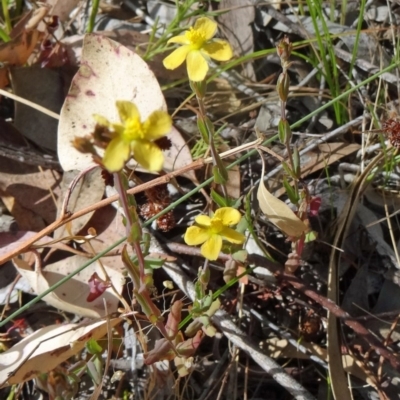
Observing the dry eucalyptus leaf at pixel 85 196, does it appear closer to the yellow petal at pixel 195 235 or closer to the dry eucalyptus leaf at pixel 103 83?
the dry eucalyptus leaf at pixel 103 83

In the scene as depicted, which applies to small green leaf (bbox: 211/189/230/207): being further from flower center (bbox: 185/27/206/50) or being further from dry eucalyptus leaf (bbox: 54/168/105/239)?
dry eucalyptus leaf (bbox: 54/168/105/239)

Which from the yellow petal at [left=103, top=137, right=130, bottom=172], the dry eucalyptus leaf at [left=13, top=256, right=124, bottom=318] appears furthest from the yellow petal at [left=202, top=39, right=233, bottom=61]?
the dry eucalyptus leaf at [left=13, top=256, right=124, bottom=318]

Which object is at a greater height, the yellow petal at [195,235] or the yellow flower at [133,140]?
the yellow flower at [133,140]

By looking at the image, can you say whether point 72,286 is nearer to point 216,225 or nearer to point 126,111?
point 216,225

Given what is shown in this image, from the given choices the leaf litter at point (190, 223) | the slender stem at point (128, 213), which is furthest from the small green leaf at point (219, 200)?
the slender stem at point (128, 213)

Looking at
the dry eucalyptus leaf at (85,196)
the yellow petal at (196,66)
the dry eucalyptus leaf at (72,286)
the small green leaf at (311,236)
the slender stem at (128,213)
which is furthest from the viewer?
the dry eucalyptus leaf at (85,196)

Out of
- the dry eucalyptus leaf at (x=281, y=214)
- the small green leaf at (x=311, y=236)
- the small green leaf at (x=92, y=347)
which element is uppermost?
the dry eucalyptus leaf at (x=281, y=214)
